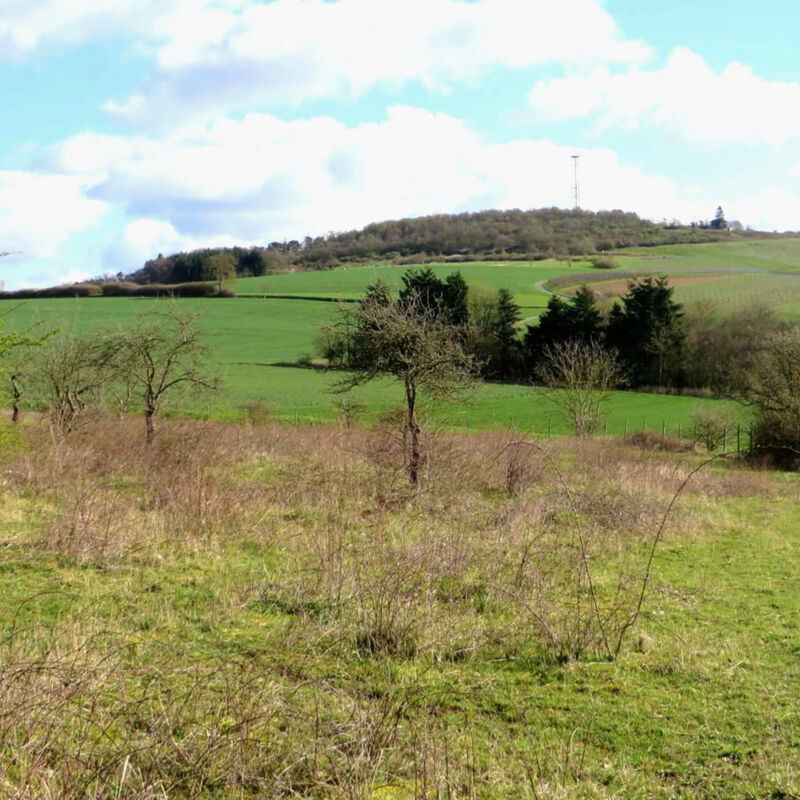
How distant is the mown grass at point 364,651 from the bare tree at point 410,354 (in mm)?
4664

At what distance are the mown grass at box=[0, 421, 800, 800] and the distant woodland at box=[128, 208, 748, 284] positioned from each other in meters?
88.1

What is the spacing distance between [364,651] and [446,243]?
113453mm

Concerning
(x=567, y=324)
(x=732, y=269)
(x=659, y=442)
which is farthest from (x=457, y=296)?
(x=732, y=269)

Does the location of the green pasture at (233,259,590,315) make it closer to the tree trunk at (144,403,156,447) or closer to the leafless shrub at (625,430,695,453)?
the leafless shrub at (625,430,695,453)

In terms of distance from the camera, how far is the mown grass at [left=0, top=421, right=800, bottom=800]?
196 inches

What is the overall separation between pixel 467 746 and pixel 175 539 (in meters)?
6.47

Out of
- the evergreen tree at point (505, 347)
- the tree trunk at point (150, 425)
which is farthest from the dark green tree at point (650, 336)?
the tree trunk at point (150, 425)

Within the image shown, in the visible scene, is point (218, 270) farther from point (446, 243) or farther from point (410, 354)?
point (410, 354)

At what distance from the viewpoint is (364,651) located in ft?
24.6

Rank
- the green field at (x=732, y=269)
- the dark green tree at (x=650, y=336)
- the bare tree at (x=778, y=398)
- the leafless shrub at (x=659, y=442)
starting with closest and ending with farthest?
the bare tree at (x=778, y=398)
the leafless shrub at (x=659, y=442)
the dark green tree at (x=650, y=336)
the green field at (x=732, y=269)

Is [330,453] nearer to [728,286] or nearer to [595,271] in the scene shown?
[728,286]

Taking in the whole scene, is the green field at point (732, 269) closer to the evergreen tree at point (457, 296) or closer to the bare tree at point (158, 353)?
the evergreen tree at point (457, 296)

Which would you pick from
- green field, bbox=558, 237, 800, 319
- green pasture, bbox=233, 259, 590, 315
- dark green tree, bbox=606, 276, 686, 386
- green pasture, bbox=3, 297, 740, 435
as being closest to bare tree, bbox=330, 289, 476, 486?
green pasture, bbox=3, 297, 740, 435

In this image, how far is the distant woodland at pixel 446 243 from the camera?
10469 cm
